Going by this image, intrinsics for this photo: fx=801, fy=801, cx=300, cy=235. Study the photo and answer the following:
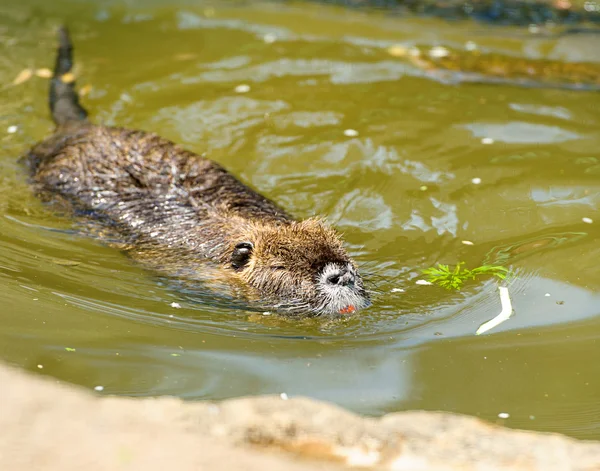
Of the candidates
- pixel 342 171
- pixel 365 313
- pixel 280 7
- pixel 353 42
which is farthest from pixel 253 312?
pixel 280 7

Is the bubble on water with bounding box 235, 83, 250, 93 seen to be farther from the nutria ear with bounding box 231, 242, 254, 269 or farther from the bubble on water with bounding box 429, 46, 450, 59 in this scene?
the nutria ear with bounding box 231, 242, 254, 269

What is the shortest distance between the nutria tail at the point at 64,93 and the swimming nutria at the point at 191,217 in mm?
282

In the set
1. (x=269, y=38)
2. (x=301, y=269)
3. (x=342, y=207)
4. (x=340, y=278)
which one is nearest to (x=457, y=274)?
(x=340, y=278)

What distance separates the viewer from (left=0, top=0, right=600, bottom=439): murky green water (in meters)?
3.66

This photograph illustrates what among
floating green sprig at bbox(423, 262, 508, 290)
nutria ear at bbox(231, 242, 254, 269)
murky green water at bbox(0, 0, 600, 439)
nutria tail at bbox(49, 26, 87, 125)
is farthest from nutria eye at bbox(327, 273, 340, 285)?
nutria tail at bbox(49, 26, 87, 125)

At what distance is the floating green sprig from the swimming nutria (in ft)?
1.74

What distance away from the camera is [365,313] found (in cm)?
420

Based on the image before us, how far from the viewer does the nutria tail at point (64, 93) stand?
6090 mm

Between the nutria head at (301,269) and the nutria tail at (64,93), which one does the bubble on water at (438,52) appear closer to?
the nutria tail at (64,93)

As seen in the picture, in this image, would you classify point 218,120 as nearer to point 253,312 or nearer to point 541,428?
point 253,312

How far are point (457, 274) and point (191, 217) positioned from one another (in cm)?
162

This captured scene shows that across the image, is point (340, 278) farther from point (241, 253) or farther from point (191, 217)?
point (191, 217)

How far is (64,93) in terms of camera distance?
21.1 feet

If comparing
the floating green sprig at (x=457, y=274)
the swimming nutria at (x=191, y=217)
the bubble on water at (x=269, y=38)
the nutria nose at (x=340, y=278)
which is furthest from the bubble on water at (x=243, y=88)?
the nutria nose at (x=340, y=278)
